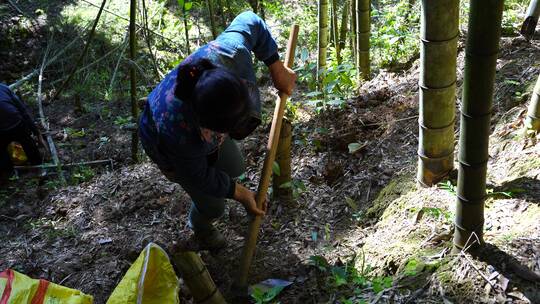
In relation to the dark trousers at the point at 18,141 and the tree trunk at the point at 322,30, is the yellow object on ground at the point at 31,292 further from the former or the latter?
the dark trousers at the point at 18,141

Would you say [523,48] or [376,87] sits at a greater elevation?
[523,48]

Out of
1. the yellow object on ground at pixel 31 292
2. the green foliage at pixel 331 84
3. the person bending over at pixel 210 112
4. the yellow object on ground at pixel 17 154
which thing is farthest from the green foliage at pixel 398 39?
the yellow object on ground at pixel 17 154

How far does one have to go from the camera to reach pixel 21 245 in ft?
11.2

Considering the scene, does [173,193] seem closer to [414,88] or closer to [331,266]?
[331,266]

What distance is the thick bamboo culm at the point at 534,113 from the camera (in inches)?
99.7

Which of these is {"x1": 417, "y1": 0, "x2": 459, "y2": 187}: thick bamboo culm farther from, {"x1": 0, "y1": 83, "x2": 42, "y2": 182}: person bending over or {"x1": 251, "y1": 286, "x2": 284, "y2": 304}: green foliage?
{"x1": 0, "y1": 83, "x2": 42, "y2": 182}: person bending over

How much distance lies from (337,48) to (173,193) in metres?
3.04

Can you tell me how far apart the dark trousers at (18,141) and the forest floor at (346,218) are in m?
0.29

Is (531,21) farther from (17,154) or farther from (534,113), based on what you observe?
(17,154)

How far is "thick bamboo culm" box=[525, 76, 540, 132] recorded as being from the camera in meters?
2.53

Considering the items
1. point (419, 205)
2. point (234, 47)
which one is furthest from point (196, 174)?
point (419, 205)

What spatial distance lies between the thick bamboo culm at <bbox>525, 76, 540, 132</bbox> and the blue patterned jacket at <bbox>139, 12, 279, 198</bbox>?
61.1 inches

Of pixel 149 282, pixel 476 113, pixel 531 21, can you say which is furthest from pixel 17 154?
pixel 531 21

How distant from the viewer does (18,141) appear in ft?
16.5
